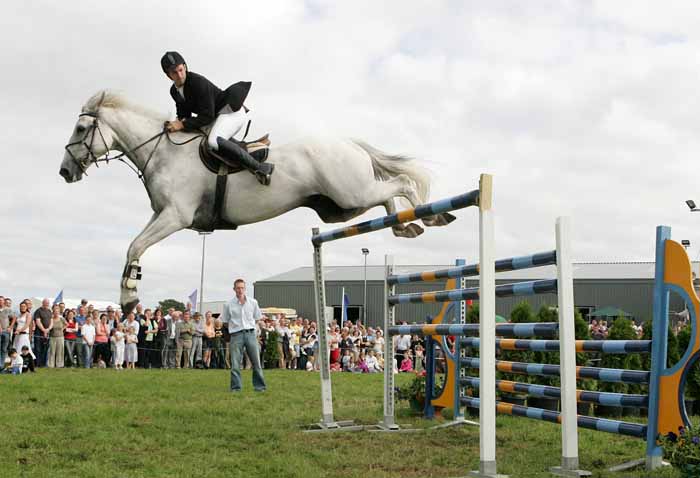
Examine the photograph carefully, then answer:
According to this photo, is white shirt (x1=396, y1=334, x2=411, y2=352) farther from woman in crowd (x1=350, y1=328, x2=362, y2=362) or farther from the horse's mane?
the horse's mane

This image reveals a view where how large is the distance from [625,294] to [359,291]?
14150 millimetres

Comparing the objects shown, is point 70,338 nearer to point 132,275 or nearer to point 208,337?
point 208,337

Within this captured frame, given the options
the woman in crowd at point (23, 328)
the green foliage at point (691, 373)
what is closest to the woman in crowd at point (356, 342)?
the woman in crowd at point (23, 328)

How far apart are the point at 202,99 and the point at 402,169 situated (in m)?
1.61

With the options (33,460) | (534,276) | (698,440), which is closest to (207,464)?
(33,460)

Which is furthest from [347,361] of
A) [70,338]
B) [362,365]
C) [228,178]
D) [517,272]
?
[517,272]

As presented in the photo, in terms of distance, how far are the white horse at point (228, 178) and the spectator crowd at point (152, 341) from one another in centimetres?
639

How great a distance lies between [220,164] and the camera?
5574 mm

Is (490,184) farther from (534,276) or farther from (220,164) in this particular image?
(534,276)

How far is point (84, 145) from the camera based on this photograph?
5824 millimetres

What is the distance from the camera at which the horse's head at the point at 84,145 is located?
5789 millimetres

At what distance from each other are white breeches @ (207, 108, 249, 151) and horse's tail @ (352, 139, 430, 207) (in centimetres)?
104

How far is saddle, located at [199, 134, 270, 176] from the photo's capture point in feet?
18.1

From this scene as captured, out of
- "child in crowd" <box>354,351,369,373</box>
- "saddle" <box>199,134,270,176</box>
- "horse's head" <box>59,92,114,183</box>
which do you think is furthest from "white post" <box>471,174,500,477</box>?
"child in crowd" <box>354,351,369,373</box>
